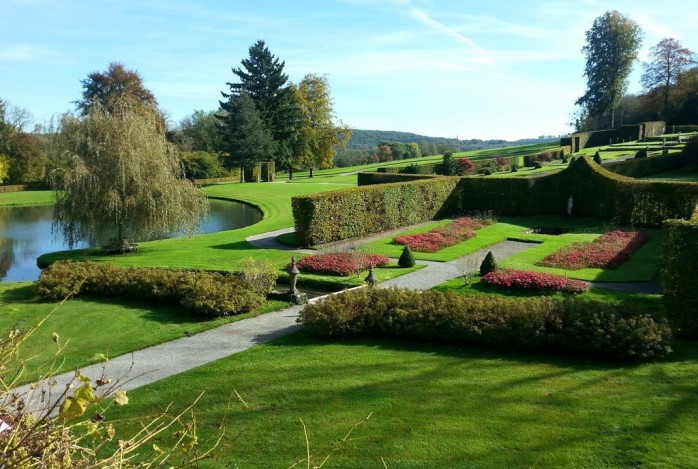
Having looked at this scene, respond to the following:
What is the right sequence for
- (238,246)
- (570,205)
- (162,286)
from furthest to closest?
(570,205)
(238,246)
(162,286)

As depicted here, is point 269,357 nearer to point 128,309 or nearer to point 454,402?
point 454,402

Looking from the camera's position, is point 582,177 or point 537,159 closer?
point 582,177

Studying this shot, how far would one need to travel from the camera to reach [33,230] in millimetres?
34406

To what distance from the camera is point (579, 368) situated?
10477 mm

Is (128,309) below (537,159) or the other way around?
below

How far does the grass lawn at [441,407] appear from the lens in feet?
24.3

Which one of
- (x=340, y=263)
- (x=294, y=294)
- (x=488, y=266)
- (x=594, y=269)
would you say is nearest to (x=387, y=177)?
(x=340, y=263)

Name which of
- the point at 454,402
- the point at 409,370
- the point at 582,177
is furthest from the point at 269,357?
the point at 582,177

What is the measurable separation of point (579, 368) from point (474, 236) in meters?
16.0

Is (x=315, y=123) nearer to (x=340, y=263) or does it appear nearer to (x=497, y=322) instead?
(x=340, y=263)

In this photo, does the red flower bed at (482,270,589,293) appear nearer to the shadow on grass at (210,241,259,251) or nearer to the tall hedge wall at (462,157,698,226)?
the shadow on grass at (210,241,259,251)

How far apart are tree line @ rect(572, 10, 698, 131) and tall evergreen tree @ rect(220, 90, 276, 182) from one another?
3711 centimetres

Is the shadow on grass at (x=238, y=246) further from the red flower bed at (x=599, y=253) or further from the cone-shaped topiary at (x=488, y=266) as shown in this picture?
the red flower bed at (x=599, y=253)

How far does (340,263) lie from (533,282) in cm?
653
